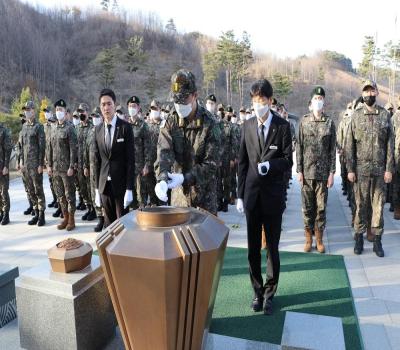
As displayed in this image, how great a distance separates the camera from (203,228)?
79.4 inches

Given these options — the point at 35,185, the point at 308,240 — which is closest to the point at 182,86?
the point at 308,240

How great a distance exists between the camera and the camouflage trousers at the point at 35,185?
6574 millimetres

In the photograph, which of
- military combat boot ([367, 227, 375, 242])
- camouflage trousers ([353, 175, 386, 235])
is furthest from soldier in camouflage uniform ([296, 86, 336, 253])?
military combat boot ([367, 227, 375, 242])

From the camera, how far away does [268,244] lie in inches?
132

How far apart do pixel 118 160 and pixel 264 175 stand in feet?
6.24

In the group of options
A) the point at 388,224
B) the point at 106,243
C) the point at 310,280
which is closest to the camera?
the point at 106,243

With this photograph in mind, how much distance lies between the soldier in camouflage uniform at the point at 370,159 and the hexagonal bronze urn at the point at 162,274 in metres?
3.43

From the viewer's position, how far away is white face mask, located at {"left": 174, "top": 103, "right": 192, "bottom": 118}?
2.85 meters

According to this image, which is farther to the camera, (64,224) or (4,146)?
(4,146)

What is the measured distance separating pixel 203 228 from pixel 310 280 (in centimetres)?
260

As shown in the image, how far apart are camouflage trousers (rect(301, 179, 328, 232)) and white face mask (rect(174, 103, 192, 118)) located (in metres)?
2.71

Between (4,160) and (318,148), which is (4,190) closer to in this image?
(4,160)

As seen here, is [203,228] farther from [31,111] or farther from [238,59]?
[238,59]

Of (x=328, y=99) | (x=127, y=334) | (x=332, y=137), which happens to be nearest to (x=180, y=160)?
(x=127, y=334)
